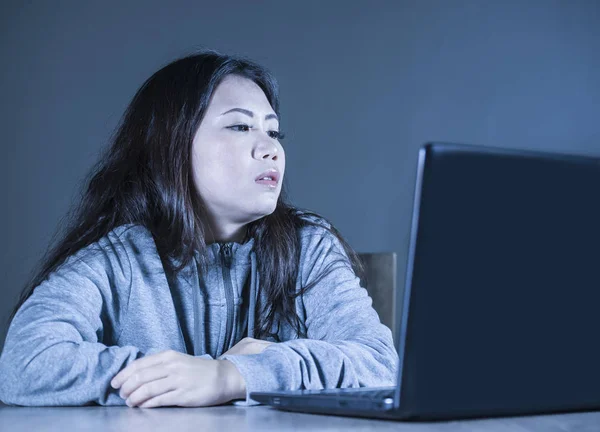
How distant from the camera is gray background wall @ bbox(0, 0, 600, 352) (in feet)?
10.6

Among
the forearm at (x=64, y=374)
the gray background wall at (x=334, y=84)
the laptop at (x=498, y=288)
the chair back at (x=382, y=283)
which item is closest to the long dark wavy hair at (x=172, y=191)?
the forearm at (x=64, y=374)

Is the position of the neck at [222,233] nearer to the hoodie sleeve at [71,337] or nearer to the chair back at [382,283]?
the hoodie sleeve at [71,337]

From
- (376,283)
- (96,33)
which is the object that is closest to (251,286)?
(376,283)

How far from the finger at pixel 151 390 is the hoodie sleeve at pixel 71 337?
2.8 inches

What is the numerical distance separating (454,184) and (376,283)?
5.53 ft

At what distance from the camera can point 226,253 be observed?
1.45 m

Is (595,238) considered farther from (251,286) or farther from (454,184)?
(251,286)

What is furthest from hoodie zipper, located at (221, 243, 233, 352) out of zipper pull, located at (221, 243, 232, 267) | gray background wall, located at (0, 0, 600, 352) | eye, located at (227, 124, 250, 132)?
gray background wall, located at (0, 0, 600, 352)

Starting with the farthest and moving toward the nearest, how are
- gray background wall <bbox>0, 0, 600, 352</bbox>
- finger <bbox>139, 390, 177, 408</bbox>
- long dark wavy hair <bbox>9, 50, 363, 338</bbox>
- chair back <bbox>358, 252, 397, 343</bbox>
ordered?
gray background wall <bbox>0, 0, 600, 352</bbox> < chair back <bbox>358, 252, 397, 343</bbox> < long dark wavy hair <bbox>9, 50, 363, 338</bbox> < finger <bbox>139, 390, 177, 408</bbox>

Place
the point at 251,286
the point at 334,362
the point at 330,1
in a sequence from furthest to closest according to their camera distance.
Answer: the point at 330,1, the point at 251,286, the point at 334,362

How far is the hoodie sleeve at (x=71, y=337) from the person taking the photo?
0.94m

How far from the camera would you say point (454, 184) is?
1.80 feet

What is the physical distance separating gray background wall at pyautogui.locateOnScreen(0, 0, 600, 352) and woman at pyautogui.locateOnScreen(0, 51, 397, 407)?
179 centimetres

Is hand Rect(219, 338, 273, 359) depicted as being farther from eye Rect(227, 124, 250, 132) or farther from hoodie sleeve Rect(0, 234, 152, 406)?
eye Rect(227, 124, 250, 132)
